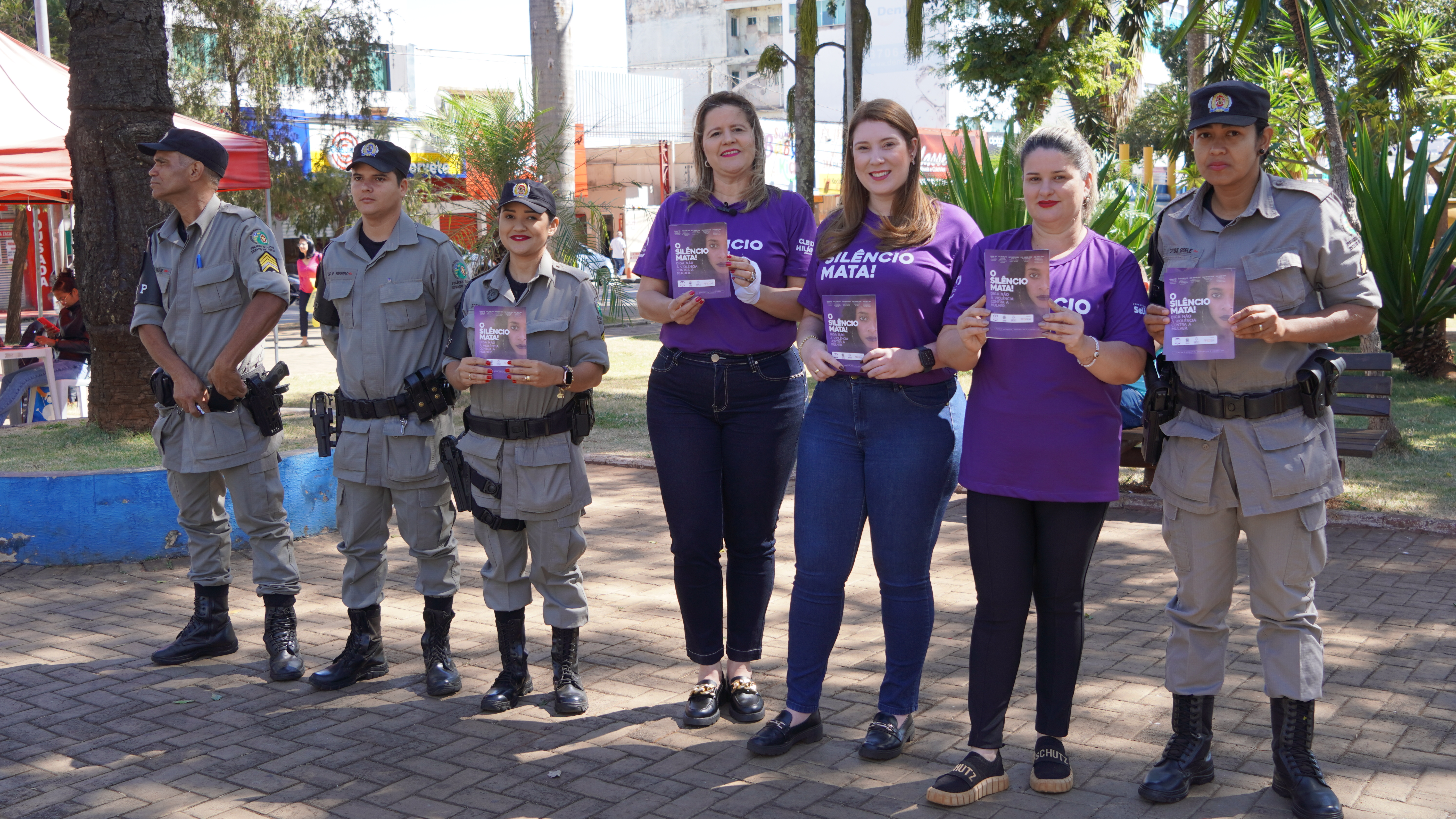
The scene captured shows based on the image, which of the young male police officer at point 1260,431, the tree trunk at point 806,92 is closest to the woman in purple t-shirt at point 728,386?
the young male police officer at point 1260,431

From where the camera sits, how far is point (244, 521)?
5.08 m

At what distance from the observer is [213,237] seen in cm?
506

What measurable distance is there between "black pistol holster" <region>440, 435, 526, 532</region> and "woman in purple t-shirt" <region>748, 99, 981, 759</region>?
114 cm

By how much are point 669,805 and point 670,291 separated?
5.64ft

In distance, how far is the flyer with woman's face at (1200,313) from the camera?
3262 millimetres

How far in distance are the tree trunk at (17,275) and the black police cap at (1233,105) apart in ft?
46.2

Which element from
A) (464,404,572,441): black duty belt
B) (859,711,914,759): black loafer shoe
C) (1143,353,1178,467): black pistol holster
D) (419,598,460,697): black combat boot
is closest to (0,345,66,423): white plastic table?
(419,598,460,697): black combat boot

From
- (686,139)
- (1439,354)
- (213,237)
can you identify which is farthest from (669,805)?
(686,139)

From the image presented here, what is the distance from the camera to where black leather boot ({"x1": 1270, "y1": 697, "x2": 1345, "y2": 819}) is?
3.46 meters

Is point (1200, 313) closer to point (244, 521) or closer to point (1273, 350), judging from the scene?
point (1273, 350)

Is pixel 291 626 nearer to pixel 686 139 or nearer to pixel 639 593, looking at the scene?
pixel 639 593

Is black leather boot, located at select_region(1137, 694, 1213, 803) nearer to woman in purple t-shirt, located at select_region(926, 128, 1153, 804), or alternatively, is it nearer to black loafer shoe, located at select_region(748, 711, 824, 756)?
woman in purple t-shirt, located at select_region(926, 128, 1153, 804)

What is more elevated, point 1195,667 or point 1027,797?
point 1195,667

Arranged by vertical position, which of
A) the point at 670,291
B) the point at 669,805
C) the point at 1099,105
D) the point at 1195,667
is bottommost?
the point at 669,805
